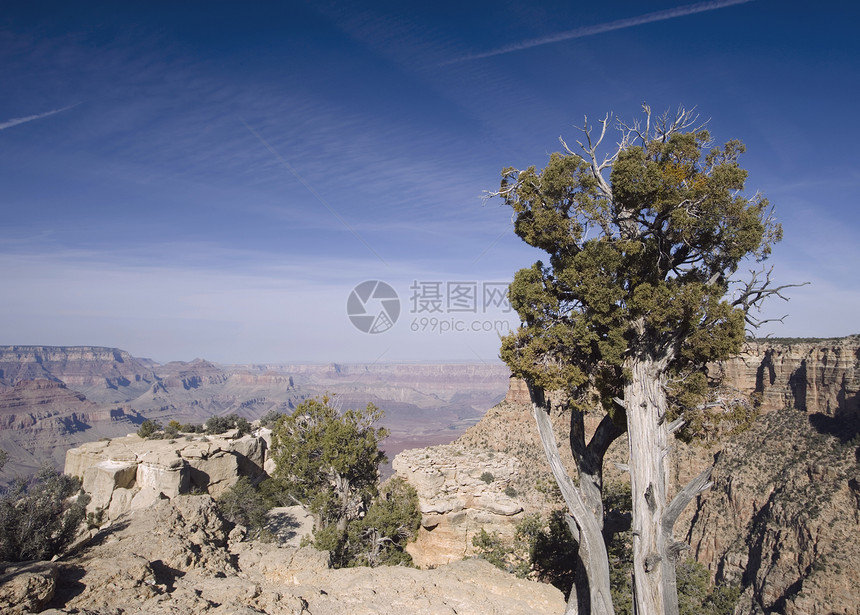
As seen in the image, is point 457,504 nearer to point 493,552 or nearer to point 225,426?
point 493,552

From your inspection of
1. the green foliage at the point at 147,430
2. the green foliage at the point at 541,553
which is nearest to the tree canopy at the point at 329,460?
the green foliage at the point at 541,553

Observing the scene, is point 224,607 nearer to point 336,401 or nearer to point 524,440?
point 336,401

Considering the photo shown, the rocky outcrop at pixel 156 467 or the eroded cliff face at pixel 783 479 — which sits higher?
the rocky outcrop at pixel 156 467

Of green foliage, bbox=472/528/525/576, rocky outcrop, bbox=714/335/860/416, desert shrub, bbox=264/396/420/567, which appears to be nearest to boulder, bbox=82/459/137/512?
desert shrub, bbox=264/396/420/567

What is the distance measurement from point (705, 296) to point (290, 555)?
37.6ft

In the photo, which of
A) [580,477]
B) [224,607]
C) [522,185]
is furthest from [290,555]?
[522,185]

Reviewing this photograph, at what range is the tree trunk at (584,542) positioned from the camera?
463 inches

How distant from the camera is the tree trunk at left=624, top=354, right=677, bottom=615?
11.0 meters

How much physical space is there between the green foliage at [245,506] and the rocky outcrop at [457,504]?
7266 millimetres

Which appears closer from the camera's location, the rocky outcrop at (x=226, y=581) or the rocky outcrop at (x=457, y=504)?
the rocky outcrop at (x=226, y=581)

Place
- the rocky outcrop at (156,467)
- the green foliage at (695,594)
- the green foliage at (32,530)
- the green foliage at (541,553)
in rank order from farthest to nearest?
1. the rocky outcrop at (156,467)
2. the green foliage at (541,553)
3. the green foliage at (695,594)
4. the green foliage at (32,530)

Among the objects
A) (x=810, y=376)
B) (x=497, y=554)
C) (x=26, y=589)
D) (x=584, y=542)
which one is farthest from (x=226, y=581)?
(x=810, y=376)

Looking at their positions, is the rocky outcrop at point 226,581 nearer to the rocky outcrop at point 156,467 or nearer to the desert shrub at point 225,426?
the rocky outcrop at point 156,467

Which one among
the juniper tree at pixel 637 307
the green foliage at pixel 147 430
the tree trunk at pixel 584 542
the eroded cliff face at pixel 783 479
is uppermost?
the juniper tree at pixel 637 307
